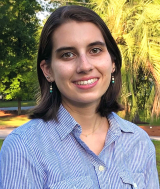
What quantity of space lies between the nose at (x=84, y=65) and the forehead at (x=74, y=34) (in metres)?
0.09

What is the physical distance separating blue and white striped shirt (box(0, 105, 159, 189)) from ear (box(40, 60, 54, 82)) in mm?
195

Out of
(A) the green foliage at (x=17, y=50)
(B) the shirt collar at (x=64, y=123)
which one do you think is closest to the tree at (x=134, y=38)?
(B) the shirt collar at (x=64, y=123)

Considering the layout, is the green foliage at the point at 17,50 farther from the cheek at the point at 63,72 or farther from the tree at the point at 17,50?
the cheek at the point at 63,72

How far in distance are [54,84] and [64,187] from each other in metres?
0.68

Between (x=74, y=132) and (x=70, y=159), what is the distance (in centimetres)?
19

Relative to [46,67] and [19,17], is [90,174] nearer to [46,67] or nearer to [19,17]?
[46,67]

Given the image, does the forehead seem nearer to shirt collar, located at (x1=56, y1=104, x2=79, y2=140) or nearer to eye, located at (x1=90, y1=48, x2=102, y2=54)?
eye, located at (x1=90, y1=48, x2=102, y2=54)

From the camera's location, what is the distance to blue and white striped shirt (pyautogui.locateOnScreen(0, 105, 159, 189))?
1.49 meters

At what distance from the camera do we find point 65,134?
1.70m

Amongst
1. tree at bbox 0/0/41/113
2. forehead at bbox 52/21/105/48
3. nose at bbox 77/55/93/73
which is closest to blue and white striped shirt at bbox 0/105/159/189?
nose at bbox 77/55/93/73

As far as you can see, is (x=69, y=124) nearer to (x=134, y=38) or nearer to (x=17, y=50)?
(x=134, y=38)

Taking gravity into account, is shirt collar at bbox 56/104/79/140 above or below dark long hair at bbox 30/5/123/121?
below

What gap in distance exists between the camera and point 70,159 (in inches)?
63.7

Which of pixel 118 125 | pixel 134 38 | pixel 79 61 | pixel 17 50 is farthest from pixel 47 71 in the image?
pixel 17 50
